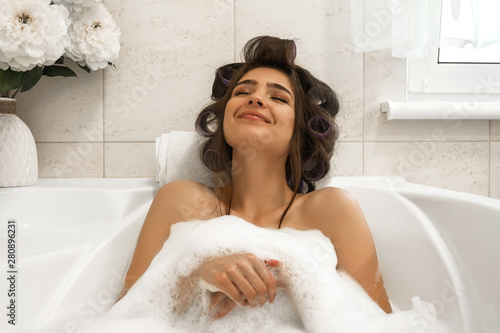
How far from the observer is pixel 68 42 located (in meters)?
1.20

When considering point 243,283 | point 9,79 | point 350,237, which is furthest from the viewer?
point 9,79

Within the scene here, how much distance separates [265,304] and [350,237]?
0.85 feet

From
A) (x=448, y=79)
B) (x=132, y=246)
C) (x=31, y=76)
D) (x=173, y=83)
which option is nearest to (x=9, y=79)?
(x=31, y=76)

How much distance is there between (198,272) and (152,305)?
120 millimetres

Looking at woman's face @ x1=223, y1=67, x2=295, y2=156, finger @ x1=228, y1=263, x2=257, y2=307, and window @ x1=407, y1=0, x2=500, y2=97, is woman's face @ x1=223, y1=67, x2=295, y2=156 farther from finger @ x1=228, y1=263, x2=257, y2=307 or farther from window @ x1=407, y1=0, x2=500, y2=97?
window @ x1=407, y1=0, x2=500, y2=97

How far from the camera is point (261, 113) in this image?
97 cm

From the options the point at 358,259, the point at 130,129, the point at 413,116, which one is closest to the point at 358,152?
the point at 413,116

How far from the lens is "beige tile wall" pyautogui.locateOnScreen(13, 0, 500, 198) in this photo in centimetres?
138

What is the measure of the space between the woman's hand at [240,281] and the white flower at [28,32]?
75 cm

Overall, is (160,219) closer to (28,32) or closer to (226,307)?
(226,307)

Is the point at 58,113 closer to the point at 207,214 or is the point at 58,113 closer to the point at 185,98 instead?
the point at 185,98

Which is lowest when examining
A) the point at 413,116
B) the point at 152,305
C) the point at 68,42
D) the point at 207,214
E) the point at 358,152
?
the point at 152,305

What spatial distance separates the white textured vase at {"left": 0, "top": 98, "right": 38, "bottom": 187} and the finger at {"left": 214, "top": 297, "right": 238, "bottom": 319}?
2.49ft

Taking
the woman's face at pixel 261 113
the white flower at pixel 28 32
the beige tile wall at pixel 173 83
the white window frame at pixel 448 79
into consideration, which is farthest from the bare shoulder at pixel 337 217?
the white flower at pixel 28 32
